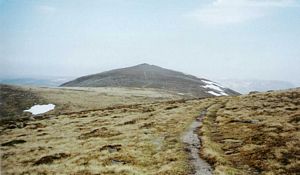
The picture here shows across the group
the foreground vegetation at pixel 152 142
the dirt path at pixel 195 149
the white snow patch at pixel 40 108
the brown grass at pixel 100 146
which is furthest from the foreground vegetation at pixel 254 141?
the white snow patch at pixel 40 108

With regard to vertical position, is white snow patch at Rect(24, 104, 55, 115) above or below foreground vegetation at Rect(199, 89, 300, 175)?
below

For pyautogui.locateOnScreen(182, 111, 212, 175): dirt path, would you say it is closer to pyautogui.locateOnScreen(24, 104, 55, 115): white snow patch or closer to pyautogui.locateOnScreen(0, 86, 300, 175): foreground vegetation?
pyautogui.locateOnScreen(0, 86, 300, 175): foreground vegetation

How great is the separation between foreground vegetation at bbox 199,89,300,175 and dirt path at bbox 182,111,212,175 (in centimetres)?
Result: 67

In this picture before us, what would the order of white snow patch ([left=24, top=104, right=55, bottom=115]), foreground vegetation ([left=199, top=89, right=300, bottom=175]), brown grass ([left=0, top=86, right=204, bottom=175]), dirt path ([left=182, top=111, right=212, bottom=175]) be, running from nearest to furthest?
dirt path ([left=182, top=111, right=212, bottom=175]) → foreground vegetation ([left=199, top=89, right=300, bottom=175]) → brown grass ([left=0, top=86, right=204, bottom=175]) → white snow patch ([left=24, top=104, right=55, bottom=115])

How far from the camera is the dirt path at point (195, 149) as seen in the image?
2654 centimetres

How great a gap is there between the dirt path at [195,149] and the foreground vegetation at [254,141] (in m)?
0.67

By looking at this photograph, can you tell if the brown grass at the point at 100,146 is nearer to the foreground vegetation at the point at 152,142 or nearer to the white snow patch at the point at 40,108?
the foreground vegetation at the point at 152,142

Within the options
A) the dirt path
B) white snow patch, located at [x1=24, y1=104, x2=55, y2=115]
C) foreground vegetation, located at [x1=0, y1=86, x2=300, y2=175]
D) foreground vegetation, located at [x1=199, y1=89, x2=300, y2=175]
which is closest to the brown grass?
foreground vegetation, located at [x1=0, y1=86, x2=300, y2=175]

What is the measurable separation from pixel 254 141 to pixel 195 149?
736 cm

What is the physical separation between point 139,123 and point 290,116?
23.1 meters

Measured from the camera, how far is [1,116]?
249 ft

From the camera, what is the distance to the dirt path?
26544 millimetres

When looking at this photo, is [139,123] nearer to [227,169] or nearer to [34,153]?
[34,153]

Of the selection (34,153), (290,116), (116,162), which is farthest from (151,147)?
(290,116)
